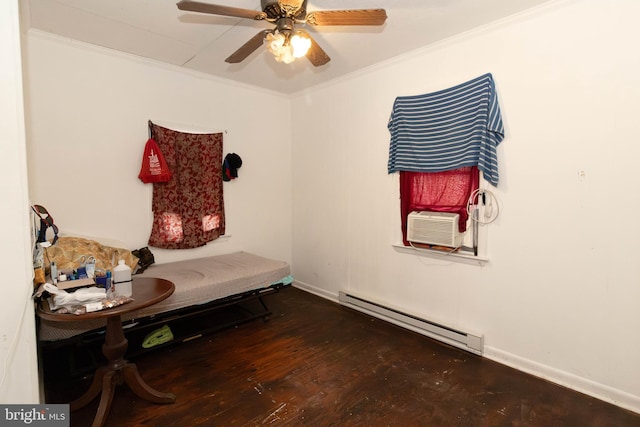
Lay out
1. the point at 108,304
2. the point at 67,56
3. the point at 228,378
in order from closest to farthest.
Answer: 1. the point at 108,304
2. the point at 228,378
3. the point at 67,56

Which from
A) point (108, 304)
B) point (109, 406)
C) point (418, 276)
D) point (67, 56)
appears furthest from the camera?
point (418, 276)

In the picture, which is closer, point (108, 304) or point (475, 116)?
point (108, 304)

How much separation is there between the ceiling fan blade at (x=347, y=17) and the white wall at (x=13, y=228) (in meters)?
1.42

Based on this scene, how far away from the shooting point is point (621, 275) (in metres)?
2.01

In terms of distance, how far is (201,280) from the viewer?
2812 millimetres

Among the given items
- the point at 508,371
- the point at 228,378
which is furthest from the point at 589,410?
the point at 228,378

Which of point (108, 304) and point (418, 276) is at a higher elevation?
point (108, 304)

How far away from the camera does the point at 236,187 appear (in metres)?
3.99

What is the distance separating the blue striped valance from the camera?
2.48 m

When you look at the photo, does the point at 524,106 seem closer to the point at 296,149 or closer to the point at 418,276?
the point at 418,276

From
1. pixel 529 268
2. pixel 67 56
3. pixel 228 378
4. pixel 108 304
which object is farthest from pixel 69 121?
pixel 529 268

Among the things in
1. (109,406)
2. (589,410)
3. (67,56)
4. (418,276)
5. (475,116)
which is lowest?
(589,410)

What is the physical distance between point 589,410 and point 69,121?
14.8ft

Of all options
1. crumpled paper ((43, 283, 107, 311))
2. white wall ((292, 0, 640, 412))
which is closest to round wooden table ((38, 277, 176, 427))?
crumpled paper ((43, 283, 107, 311))
